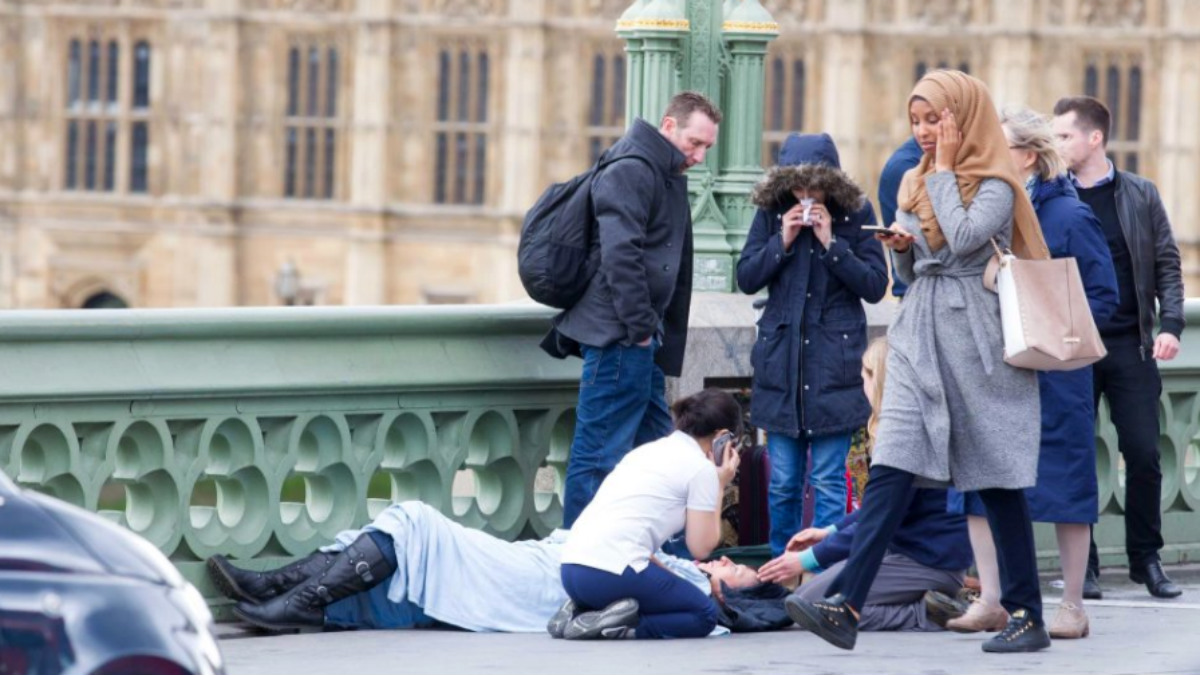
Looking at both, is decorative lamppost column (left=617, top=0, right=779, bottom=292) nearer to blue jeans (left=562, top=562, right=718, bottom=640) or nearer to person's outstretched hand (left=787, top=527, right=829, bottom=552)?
person's outstretched hand (left=787, top=527, right=829, bottom=552)

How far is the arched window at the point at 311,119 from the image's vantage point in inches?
1859

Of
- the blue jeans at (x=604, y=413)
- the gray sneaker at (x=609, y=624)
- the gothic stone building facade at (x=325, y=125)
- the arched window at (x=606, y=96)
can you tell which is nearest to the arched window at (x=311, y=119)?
the gothic stone building facade at (x=325, y=125)

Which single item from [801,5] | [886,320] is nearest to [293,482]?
[801,5]

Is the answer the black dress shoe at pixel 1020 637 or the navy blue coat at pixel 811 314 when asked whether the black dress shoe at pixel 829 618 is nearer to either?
the black dress shoe at pixel 1020 637

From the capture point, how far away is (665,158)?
31.0 ft

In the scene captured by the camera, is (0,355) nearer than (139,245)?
Yes

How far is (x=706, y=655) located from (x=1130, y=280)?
7.44 ft

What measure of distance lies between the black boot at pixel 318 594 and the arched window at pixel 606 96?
122 feet

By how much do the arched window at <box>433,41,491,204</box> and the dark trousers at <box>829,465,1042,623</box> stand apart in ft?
126

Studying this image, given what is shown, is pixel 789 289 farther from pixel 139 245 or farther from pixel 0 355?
pixel 139 245

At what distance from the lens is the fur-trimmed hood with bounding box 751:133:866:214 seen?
9484mm

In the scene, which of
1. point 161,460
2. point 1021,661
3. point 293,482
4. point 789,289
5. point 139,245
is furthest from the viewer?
point 139,245

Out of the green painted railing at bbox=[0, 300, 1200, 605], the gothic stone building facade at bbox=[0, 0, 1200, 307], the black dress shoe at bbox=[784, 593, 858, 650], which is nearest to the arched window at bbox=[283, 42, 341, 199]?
the gothic stone building facade at bbox=[0, 0, 1200, 307]

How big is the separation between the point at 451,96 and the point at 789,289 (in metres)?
37.7
